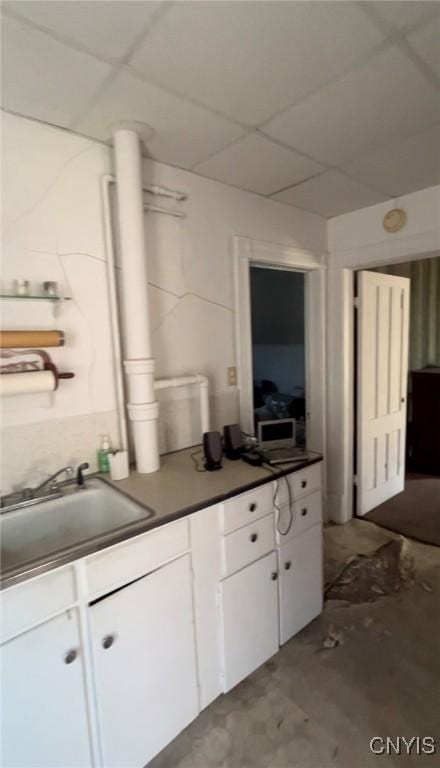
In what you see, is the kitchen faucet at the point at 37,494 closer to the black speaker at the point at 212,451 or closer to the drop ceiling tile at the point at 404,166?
the black speaker at the point at 212,451

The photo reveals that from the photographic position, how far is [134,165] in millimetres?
1530

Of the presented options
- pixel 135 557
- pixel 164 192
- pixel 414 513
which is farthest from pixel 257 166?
pixel 414 513

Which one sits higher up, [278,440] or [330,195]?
[330,195]

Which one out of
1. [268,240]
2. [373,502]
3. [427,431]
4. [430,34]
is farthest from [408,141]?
[427,431]

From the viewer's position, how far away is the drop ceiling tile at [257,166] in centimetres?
169

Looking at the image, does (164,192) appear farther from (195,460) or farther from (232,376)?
(195,460)

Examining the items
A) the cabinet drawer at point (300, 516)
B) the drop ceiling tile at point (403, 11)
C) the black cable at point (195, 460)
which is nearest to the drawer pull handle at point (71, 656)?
the black cable at point (195, 460)

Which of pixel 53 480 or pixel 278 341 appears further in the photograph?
pixel 278 341

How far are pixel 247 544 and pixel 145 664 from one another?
0.54 metres

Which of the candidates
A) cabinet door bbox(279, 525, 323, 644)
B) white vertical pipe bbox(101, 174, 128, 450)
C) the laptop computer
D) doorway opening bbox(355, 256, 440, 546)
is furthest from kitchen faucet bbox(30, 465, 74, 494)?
doorway opening bbox(355, 256, 440, 546)

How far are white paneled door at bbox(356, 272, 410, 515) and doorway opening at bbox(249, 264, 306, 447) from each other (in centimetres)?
96

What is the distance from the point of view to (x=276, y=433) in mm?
1816

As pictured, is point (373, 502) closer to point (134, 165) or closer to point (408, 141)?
point (408, 141)

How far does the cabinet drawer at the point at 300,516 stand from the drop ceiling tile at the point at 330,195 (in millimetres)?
1719
